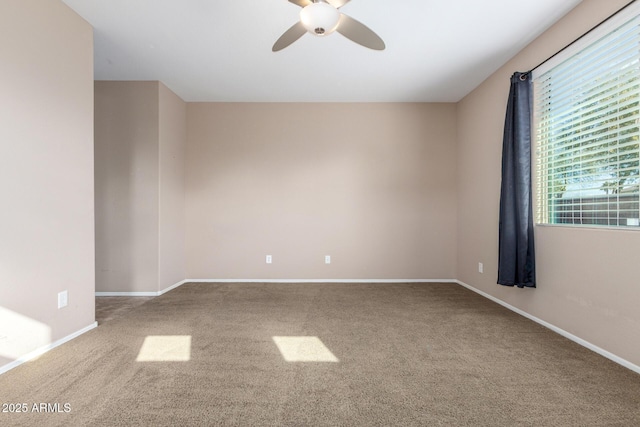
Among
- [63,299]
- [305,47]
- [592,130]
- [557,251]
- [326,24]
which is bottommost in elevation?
[63,299]

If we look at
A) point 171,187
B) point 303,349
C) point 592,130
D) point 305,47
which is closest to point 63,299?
point 303,349

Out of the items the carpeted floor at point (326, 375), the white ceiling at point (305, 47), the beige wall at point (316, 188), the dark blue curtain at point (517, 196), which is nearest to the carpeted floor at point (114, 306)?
the carpeted floor at point (326, 375)

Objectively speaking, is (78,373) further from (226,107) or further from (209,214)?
(226,107)

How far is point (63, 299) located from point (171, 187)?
214 cm

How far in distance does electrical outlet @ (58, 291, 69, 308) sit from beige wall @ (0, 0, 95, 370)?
32mm

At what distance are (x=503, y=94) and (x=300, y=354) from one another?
326cm

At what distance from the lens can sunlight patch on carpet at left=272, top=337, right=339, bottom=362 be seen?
7.53 ft

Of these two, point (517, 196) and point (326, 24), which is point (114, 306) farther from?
point (517, 196)

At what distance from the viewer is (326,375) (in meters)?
2.05

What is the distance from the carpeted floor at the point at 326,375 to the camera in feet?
5.41

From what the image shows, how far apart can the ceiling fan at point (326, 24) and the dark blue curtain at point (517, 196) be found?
166 cm

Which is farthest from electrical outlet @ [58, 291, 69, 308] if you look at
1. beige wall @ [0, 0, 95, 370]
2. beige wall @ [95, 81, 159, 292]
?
beige wall @ [95, 81, 159, 292]

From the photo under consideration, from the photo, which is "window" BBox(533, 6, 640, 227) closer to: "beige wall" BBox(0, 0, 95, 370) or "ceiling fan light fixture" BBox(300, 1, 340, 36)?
"ceiling fan light fixture" BBox(300, 1, 340, 36)

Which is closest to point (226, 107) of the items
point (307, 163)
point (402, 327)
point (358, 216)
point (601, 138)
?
point (307, 163)
